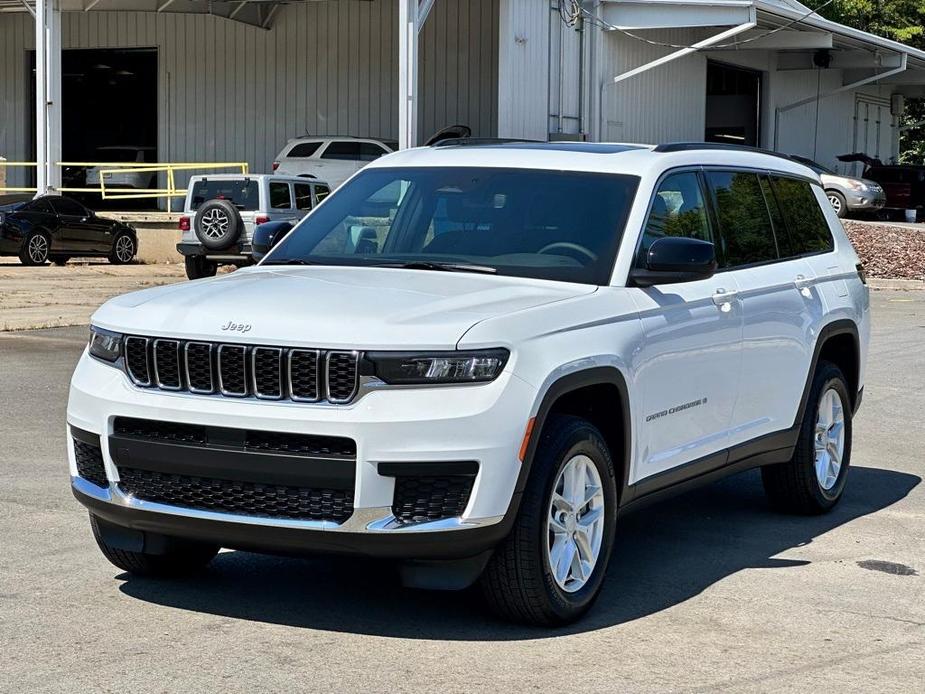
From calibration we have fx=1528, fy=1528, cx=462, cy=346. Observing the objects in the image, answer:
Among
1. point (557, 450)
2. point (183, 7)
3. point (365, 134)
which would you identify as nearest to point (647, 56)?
point (365, 134)

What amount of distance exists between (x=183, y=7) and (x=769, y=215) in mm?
31377

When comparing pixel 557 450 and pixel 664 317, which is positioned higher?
pixel 664 317

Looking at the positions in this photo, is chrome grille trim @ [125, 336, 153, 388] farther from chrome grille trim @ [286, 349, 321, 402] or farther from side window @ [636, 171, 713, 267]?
side window @ [636, 171, 713, 267]

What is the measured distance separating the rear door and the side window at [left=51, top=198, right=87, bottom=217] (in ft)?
71.0

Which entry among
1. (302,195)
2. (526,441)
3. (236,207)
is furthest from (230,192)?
(526,441)

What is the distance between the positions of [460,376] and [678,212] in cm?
203

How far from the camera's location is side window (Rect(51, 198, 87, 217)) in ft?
90.4

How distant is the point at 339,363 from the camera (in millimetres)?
5164

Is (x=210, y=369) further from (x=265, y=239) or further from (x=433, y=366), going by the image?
(x=265, y=239)

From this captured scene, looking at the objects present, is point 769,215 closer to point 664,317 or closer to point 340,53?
point 664,317

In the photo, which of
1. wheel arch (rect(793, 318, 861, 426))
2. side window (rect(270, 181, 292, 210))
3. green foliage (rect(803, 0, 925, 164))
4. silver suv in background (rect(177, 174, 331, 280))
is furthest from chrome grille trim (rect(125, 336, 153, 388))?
green foliage (rect(803, 0, 925, 164))

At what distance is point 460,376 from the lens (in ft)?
17.0

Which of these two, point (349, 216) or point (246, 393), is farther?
point (349, 216)

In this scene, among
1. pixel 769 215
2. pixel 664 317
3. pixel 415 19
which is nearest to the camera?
pixel 664 317
